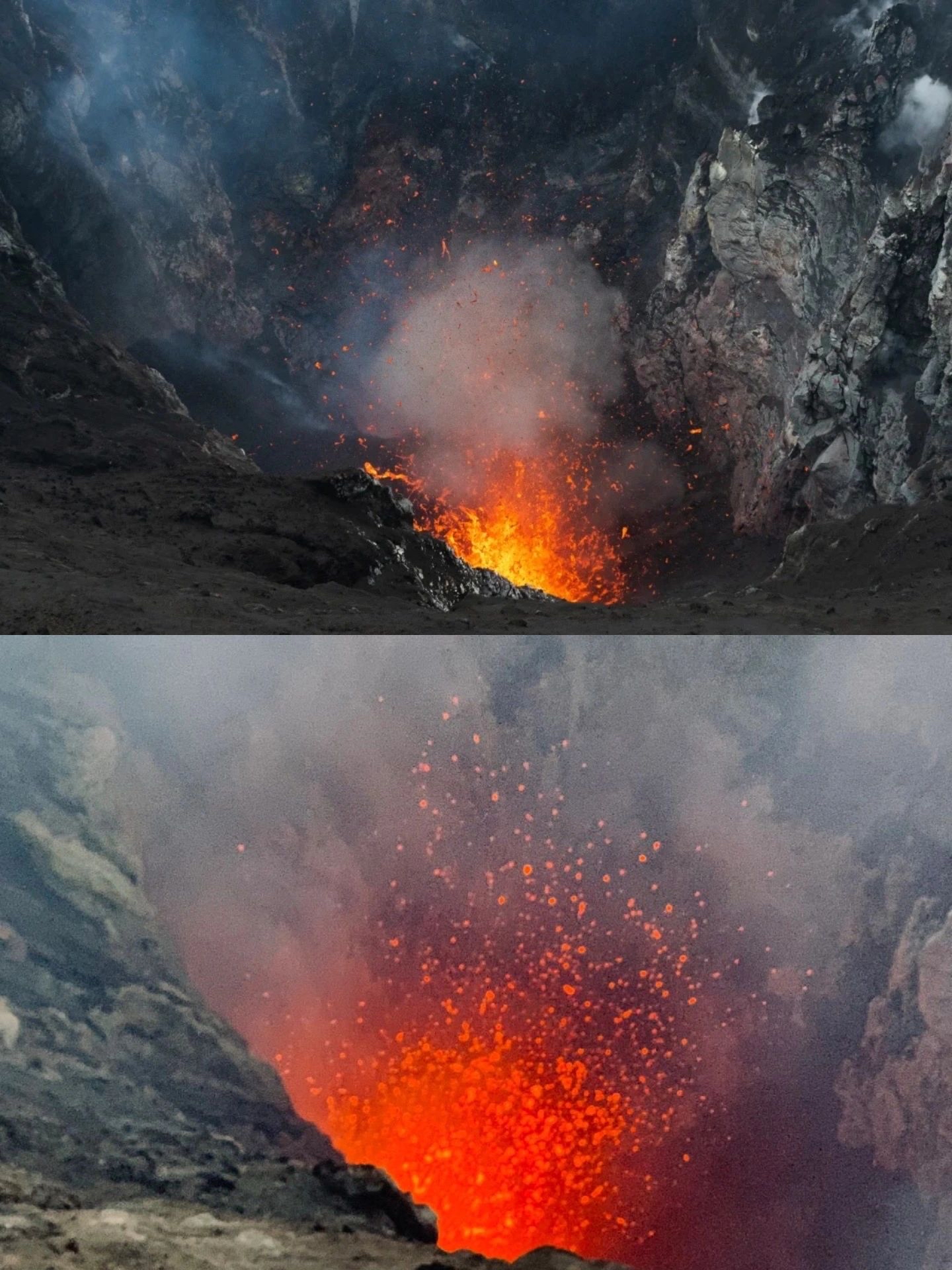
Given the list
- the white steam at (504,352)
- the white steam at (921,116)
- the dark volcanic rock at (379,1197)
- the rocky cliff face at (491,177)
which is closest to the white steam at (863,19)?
the rocky cliff face at (491,177)

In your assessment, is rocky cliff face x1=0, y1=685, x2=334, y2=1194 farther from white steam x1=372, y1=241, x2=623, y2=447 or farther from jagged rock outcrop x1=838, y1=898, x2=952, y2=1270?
white steam x1=372, y1=241, x2=623, y2=447

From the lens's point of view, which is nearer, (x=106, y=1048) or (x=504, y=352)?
(x=106, y=1048)

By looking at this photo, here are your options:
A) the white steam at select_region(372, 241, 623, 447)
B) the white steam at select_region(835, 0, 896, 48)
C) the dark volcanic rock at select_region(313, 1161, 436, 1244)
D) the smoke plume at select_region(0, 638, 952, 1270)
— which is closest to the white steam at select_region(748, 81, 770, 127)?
the white steam at select_region(835, 0, 896, 48)

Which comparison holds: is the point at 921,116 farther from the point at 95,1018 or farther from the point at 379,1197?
the point at 95,1018

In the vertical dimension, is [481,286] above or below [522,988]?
above

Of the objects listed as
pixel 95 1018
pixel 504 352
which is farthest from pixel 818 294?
pixel 95 1018

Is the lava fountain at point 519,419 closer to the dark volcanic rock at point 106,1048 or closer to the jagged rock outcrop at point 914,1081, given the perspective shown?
the jagged rock outcrop at point 914,1081

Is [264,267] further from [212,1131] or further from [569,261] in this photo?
[212,1131]
